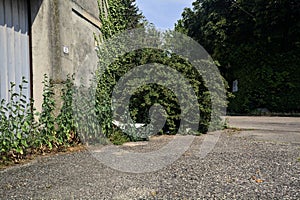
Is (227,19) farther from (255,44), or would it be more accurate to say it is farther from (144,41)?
(144,41)

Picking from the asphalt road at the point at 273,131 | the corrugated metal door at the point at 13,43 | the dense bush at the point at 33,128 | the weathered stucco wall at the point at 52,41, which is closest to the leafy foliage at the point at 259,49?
the asphalt road at the point at 273,131

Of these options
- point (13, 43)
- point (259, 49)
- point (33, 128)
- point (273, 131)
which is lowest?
point (273, 131)

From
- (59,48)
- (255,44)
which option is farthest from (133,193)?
(255,44)

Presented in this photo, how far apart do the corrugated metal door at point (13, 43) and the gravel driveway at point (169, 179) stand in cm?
138

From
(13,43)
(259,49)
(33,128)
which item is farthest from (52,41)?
(259,49)

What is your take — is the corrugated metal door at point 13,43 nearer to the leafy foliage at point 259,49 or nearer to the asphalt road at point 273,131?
the asphalt road at point 273,131

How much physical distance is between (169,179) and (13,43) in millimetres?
2965

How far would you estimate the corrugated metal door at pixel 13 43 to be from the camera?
3748mm

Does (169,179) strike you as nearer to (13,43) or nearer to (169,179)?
(169,179)

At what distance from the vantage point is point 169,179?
2.36 m

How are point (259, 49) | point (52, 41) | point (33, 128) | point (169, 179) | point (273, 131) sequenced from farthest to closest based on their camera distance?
point (259, 49)
point (273, 131)
point (52, 41)
point (33, 128)
point (169, 179)

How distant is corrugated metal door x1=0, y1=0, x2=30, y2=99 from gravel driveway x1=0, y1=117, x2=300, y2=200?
1377 millimetres

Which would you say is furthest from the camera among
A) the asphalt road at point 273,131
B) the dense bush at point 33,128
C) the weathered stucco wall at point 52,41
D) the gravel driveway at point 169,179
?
the asphalt road at point 273,131

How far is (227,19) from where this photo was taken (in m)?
14.0
